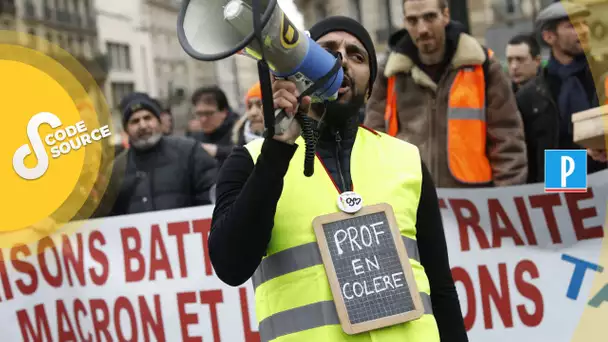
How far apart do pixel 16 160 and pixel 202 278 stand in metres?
1.05

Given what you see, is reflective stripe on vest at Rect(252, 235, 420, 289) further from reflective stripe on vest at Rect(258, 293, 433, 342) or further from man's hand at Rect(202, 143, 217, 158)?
man's hand at Rect(202, 143, 217, 158)

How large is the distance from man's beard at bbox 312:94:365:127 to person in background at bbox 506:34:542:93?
4.06 meters

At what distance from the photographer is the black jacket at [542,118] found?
15.5 ft

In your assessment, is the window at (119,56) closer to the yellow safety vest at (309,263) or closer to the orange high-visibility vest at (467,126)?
the orange high-visibility vest at (467,126)

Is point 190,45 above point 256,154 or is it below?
above

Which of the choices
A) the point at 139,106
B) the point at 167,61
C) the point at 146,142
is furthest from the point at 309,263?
the point at 167,61

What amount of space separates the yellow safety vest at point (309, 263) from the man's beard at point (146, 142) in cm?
320

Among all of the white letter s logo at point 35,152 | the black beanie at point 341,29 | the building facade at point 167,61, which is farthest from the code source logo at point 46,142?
the building facade at point 167,61

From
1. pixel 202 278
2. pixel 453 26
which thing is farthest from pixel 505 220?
pixel 202 278

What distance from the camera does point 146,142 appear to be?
5.27 m

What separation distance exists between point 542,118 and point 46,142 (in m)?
2.57

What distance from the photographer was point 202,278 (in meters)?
4.23

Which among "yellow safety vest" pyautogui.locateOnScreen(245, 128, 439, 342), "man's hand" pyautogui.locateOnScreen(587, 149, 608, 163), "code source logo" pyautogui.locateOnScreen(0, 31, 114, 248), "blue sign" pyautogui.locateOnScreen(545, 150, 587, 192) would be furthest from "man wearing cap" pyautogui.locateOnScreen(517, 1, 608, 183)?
"yellow safety vest" pyautogui.locateOnScreen(245, 128, 439, 342)

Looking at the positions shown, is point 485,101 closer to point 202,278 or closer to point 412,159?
point 202,278
